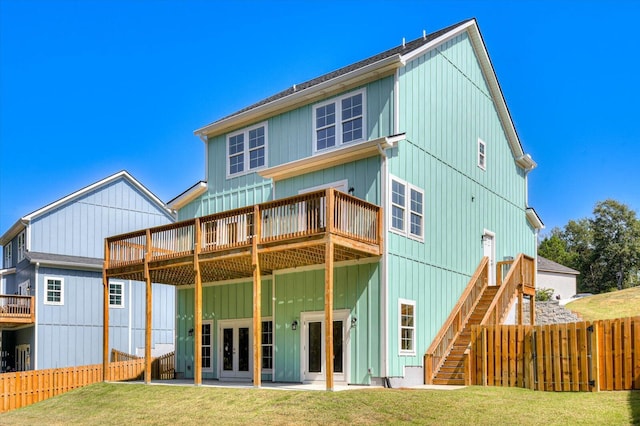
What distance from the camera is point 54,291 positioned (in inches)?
1283

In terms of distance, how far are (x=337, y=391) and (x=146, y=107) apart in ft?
77.9

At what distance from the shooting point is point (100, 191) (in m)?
35.8

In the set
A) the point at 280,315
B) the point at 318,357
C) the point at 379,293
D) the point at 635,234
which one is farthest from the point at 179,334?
the point at 635,234

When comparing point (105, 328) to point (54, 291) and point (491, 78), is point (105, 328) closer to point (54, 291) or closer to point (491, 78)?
point (54, 291)

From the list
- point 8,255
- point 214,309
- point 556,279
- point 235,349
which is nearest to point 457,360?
point 235,349

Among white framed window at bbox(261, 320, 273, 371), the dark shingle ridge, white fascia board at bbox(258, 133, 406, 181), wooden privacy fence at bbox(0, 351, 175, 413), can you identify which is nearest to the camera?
white fascia board at bbox(258, 133, 406, 181)

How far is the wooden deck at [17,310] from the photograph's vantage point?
31.0m

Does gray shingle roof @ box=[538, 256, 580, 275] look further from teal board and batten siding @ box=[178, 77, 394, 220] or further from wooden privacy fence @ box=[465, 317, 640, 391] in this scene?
wooden privacy fence @ box=[465, 317, 640, 391]

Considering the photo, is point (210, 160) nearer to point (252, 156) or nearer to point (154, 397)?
point (252, 156)

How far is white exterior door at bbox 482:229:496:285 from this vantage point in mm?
25002

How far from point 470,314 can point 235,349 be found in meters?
7.89

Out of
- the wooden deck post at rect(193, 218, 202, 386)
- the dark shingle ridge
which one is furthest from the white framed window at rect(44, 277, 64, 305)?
the wooden deck post at rect(193, 218, 202, 386)

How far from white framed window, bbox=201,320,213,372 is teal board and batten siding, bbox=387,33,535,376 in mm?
7806

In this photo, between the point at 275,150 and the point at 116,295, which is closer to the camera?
the point at 275,150
